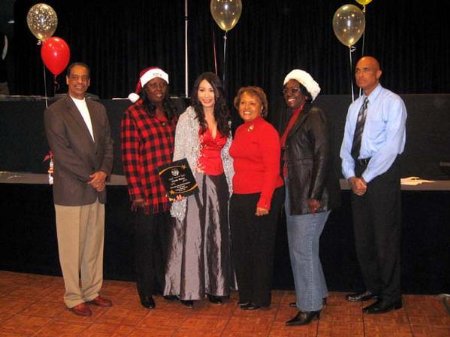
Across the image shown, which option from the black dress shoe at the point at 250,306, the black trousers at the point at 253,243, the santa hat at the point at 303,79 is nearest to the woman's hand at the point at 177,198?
the black trousers at the point at 253,243

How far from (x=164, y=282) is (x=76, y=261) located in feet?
1.87

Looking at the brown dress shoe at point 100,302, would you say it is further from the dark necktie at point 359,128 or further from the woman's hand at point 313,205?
the dark necktie at point 359,128

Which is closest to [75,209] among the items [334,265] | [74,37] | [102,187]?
[102,187]

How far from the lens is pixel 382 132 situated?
3818 mm

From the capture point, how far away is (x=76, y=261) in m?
3.94

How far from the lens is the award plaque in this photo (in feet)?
12.6

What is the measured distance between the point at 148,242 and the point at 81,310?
0.58m

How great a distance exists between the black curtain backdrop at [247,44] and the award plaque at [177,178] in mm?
3790

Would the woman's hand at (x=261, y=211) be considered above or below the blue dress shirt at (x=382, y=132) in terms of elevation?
below

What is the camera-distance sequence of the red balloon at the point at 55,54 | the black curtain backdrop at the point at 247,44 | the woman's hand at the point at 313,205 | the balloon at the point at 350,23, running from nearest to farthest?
1. the woman's hand at the point at 313,205
2. the balloon at the point at 350,23
3. the red balloon at the point at 55,54
4. the black curtain backdrop at the point at 247,44

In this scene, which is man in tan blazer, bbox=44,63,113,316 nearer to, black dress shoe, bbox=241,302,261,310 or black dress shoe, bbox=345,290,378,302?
black dress shoe, bbox=241,302,261,310

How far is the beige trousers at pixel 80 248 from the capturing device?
3877 millimetres

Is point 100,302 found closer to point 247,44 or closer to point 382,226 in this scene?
point 382,226

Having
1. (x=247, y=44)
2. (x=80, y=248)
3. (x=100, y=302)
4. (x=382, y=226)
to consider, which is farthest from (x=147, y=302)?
(x=247, y=44)
